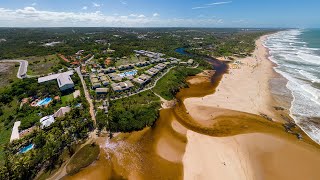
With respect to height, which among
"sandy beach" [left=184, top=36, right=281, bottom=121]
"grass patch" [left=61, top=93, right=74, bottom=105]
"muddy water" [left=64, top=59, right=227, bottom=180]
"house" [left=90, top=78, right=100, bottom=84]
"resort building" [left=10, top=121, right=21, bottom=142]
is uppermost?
"house" [left=90, top=78, right=100, bottom=84]

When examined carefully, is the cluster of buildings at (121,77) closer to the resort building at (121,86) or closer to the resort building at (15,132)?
the resort building at (121,86)

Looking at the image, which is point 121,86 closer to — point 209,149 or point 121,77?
point 121,77

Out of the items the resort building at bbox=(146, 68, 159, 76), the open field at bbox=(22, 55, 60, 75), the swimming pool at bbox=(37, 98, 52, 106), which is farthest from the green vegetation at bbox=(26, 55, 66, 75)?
the resort building at bbox=(146, 68, 159, 76)

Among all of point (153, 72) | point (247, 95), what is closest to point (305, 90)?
point (247, 95)

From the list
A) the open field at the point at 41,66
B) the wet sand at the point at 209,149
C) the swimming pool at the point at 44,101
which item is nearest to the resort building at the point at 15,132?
the swimming pool at the point at 44,101

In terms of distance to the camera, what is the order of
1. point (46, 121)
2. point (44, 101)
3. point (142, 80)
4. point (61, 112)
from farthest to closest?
point (142, 80) → point (44, 101) → point (61, 112) → point (46, 121)

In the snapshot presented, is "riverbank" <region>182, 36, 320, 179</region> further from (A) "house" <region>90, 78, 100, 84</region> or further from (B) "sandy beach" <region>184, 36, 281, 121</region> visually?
(A) "house" <region>90, 78, 100, 84</region>
